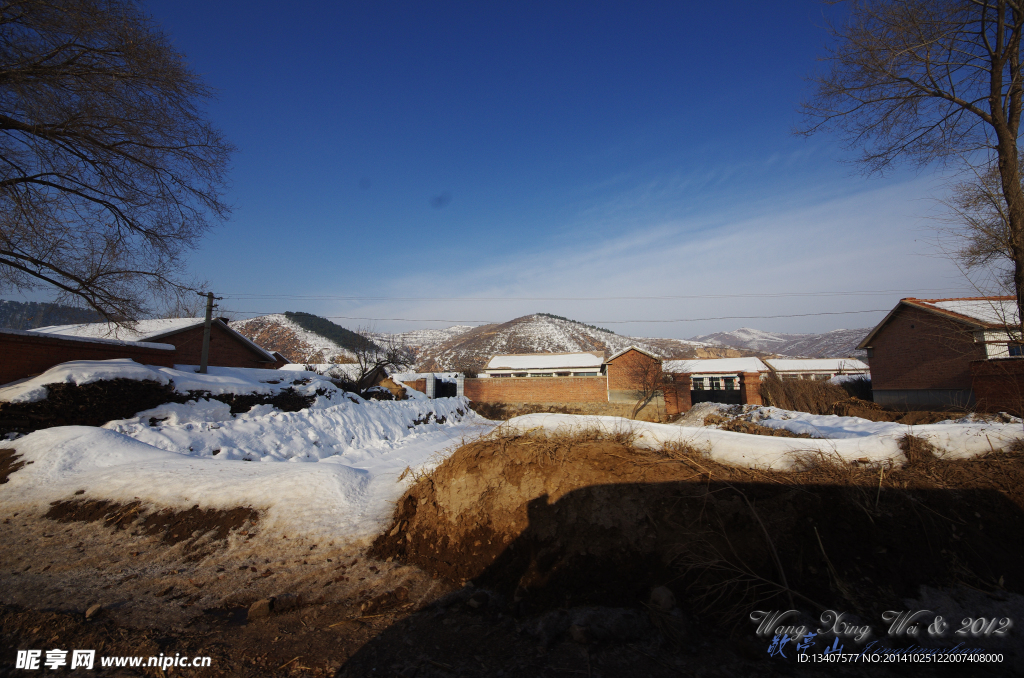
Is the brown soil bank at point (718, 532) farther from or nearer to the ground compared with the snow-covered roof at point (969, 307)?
nearer to the ground

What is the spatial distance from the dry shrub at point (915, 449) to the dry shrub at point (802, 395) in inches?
650

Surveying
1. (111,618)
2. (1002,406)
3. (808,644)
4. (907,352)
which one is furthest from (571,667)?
(907,352)

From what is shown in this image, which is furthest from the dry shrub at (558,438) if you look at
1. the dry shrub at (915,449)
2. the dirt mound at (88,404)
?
the dirt mound at (88,404)

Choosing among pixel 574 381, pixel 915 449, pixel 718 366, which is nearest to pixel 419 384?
pixel 574 381

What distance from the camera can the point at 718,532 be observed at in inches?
149

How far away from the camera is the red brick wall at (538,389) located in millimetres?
34594

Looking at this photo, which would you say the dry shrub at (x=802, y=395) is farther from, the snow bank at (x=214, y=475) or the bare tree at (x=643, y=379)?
the snow bank at (x=214, y=475)

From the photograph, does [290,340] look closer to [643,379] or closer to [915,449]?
[643,379]

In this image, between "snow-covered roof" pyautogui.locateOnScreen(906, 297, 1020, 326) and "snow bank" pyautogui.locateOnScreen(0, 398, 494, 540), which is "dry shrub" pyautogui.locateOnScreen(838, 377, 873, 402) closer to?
"snow-covered roof" pyautogui.locateOnScreen(906, 297, 1020, 326)

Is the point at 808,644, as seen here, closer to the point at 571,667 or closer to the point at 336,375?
the point at 571,667

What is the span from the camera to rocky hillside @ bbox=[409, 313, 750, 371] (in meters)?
96.2

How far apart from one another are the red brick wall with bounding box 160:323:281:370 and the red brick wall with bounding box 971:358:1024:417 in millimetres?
35003

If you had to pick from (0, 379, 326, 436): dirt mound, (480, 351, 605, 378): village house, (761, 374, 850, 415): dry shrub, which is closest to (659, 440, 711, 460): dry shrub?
(0, 379, 326, 436): dirt mound

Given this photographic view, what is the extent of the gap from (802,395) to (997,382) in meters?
6.02
